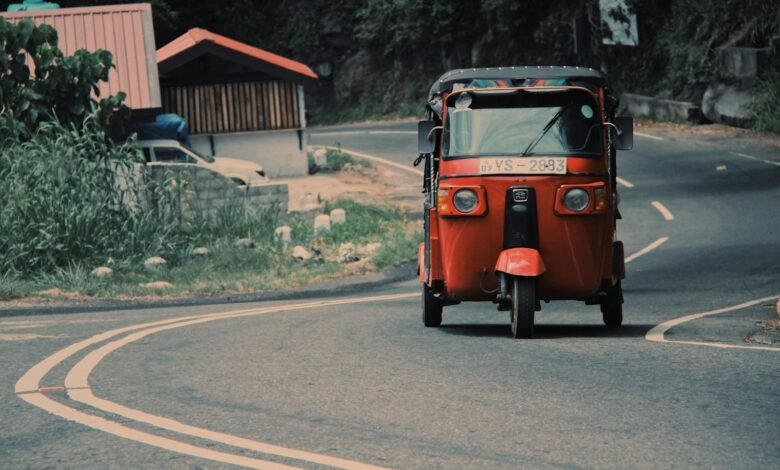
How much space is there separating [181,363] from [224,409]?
→ 2.07 metres

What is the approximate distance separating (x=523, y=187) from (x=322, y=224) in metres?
14.7

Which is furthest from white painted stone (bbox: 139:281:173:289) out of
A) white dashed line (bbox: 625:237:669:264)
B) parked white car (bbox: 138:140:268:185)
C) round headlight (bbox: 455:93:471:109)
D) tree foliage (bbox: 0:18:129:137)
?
parked white car (bbox: 138:140:268:185)

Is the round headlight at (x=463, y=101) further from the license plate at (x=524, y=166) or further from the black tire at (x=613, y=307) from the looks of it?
the black tire at (x=613, y=307)

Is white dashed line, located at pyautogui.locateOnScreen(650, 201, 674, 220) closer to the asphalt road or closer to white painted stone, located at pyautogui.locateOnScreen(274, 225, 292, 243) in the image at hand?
white painted stone, located at pyautogui.locateOnScreen(274, 225, 292, 243)

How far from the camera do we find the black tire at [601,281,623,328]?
42.2 feet

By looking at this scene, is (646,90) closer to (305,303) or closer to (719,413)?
(305,303)

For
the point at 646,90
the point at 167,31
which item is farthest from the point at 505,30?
the point at 167,31

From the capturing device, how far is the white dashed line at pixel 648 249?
2253 cm

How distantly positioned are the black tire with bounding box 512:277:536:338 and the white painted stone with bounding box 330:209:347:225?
1508 cm

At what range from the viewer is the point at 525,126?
11766mm

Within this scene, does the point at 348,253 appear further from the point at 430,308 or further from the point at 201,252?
the point at 430,308

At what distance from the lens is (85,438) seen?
25.3ft

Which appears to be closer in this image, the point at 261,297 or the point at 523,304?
the point at 523,304

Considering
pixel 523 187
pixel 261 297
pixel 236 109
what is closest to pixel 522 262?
pixel 523 187
